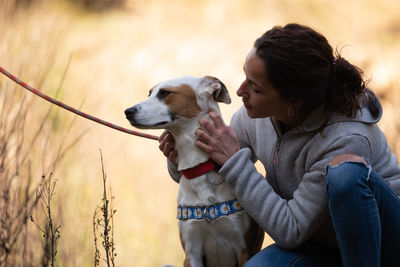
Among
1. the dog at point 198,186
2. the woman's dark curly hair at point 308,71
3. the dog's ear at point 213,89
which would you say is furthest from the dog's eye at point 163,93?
the woman's dark curly hair at point 308,71

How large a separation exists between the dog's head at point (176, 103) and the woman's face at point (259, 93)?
18 centimetres

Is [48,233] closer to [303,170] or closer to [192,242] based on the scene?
[192,242]

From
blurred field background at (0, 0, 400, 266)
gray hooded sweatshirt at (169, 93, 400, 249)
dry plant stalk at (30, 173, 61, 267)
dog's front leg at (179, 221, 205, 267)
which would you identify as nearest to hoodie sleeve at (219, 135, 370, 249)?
gray hooded sweatshirt at (169, 93, 400, 249)

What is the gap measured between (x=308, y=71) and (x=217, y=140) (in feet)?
1.35

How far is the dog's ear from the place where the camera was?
2180 millimetres

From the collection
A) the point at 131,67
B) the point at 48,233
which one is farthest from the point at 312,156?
the point at 131,67

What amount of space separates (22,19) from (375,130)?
7.08ft

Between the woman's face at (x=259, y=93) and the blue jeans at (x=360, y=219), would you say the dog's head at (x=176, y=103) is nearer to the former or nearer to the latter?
the woman's face at (x=259, y=93)

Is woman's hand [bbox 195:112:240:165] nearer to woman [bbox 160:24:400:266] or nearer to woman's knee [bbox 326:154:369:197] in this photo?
woman [bbox 160:24:400:266]

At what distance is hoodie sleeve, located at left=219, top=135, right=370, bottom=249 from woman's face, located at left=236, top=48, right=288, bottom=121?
0.51ft

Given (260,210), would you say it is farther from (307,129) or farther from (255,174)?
(307,129)

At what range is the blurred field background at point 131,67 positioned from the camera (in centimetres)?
291

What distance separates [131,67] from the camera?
5.26m

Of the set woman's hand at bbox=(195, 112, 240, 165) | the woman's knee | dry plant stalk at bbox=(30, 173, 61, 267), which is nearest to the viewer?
the woman's knee
